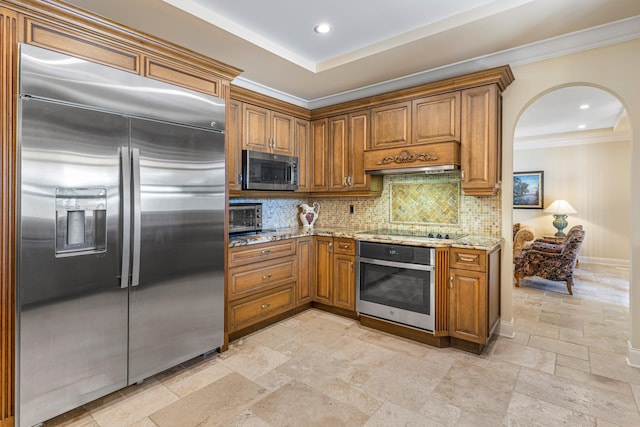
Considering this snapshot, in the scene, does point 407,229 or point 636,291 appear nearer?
point 636,291

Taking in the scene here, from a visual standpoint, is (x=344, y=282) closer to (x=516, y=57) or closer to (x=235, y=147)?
(x=235, y=147)

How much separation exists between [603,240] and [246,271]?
7.37 metres

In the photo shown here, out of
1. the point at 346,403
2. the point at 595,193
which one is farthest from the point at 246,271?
the point at 595,193

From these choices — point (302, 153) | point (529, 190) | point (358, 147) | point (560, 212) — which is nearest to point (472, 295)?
point (358, 147)

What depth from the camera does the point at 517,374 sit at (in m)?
2.47

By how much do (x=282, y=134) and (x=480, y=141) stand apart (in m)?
2.17

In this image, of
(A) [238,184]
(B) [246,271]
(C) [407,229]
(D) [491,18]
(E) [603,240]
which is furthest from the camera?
(E) [603,240]

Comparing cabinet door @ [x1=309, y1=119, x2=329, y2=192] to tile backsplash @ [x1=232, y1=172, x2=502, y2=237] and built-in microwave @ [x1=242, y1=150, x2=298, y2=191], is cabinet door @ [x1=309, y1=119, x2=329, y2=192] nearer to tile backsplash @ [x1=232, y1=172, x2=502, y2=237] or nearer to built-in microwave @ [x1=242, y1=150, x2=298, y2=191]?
built-in microwave @ [x1=242, y1=150, x2=298, y2=191]

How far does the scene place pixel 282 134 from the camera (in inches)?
153

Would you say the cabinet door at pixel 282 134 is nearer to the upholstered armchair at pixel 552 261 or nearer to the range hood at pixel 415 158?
the range hood at pixel 415 158

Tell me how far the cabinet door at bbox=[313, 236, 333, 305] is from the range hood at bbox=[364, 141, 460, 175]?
0.99m

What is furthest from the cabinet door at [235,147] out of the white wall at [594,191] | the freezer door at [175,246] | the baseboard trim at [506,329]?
the white wall at [594,191]

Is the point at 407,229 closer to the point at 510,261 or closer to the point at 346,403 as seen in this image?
the point at 510,261

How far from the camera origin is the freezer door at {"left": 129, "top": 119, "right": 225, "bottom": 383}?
7.27ft
